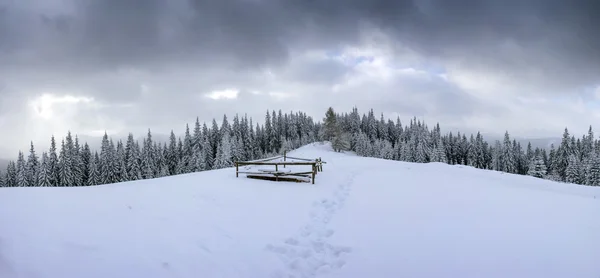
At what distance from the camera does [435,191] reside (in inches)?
575

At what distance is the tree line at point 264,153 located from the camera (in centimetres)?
7269

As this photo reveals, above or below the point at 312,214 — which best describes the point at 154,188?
above

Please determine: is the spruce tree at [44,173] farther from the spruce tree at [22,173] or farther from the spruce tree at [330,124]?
the spruce tree at [330,124]

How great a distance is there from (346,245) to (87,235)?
642cm

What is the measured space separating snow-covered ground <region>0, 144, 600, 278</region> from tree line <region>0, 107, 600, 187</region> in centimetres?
6575

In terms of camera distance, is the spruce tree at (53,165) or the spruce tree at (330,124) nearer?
the spruce tree at (53,165)

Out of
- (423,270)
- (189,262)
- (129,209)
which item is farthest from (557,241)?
(129,209)

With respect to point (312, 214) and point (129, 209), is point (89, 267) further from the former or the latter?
point (312, 214)

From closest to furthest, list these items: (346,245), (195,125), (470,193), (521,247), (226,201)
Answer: (521,247) < (346,245) < (226,201) < (470,193) < (195,125)

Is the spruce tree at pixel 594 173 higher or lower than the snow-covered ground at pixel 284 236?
lower

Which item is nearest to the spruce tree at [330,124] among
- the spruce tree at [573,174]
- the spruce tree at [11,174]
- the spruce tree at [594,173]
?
the spruce tree at [573,174]

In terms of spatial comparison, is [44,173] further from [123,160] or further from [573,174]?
[573,174]

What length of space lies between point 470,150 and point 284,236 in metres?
127

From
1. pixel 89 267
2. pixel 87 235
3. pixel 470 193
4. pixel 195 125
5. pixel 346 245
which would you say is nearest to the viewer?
pixel 89 267
